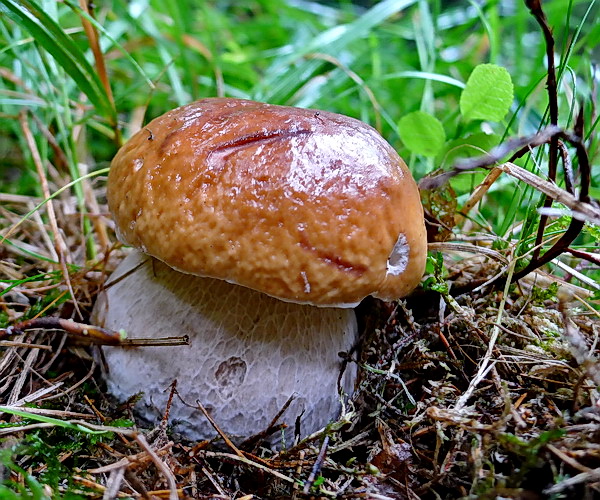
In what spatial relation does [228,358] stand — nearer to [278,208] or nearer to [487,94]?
[278,208]

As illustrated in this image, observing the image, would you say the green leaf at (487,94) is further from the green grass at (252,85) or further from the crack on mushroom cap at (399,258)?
the crack on mushroom cap at (399,258)

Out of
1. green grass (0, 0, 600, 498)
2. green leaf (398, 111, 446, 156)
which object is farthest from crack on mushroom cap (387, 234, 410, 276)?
green leaf (398, 111, 446, 156)

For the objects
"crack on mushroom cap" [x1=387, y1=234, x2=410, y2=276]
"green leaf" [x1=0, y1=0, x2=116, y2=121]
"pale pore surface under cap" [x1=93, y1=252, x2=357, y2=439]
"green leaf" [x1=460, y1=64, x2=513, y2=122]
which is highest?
"green leaf" [x1=0, y1=0, x2=116, y2=121]

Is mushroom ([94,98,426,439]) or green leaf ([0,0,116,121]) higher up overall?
green leaf ([0,0,116,121])

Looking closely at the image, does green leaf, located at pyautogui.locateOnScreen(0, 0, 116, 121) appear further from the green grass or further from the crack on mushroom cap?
the crack on mushroom cap

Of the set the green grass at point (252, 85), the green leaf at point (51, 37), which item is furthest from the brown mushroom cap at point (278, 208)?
the green leaf at point (51, 37)

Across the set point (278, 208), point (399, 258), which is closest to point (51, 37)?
point (278, 208)
